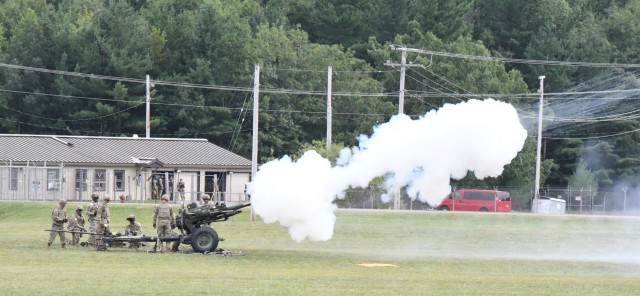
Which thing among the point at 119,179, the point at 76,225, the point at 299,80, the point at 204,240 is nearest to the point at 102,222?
the point at 76,225

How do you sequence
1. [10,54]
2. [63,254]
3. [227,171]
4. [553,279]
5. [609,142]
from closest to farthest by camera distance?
[553,279] < [63,254] < [227,171] < [609,142] < [10,54]

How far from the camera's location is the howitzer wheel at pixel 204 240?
4128 cm

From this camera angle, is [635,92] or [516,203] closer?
[516,203]

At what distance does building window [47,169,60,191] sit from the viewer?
263 ft

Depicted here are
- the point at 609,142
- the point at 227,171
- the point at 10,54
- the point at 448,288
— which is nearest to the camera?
the point at 448,288

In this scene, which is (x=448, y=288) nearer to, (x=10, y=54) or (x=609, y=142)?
(x=609, y=142)

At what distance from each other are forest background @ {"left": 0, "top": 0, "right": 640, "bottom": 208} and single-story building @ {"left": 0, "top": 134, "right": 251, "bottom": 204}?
16.9 meters

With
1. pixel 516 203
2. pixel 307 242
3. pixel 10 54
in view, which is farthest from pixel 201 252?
pixel 10 54

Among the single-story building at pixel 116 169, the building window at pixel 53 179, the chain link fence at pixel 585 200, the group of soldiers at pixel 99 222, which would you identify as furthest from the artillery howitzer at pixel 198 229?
the chain link fence at pixel 585 200

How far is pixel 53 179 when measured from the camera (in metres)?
80.6

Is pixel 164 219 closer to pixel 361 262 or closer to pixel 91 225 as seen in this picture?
pixel 91 225

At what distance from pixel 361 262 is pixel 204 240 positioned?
18.7ft

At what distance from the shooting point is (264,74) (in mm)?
113562

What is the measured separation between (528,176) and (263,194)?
60.9 meters
